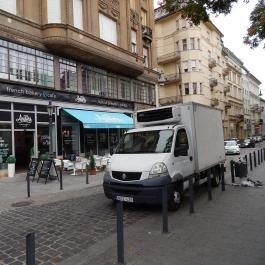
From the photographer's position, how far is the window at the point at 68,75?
2076 cm

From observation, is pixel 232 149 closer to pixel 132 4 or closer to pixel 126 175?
pixel 132 4

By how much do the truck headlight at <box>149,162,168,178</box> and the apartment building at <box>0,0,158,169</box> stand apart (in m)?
10.5

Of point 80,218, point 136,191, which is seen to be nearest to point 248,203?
point 136,191

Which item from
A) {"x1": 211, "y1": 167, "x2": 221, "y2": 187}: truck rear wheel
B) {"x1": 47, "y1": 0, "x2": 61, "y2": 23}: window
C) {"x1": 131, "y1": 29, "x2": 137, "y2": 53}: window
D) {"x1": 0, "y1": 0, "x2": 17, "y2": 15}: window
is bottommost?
{"x1": 211, "y1": 167, "x2": 221, "y2": 187}: truck rear wheel

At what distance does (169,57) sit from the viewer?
49.5 metres

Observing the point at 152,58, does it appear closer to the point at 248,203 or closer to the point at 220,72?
the point at 248,203

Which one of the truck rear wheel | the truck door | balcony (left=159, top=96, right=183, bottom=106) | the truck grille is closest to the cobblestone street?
the truck grille

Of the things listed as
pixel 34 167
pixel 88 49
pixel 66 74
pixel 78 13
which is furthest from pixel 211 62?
pixel 34 167

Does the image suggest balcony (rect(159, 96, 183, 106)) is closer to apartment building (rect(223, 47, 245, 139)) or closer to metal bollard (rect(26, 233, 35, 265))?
apartment building (rect(223, 47, 245, 139))

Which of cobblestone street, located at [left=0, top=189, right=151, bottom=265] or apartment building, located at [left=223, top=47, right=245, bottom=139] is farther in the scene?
apartment building, located at [left=223, top=47, right=245, bottom=139]

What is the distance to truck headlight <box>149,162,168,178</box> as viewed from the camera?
7867 millimetres

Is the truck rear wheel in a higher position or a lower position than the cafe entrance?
lower

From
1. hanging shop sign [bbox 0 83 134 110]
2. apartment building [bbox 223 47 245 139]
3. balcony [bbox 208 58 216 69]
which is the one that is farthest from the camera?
apartment building [bbox 223 47 245 139]

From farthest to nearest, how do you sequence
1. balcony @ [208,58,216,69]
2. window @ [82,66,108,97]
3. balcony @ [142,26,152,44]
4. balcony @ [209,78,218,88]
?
balcony @ [209,78,218,88] < balcony @ [208,58,216,69] < balcony @ [142,26,152,44] < window @ [82,66,108,97]
